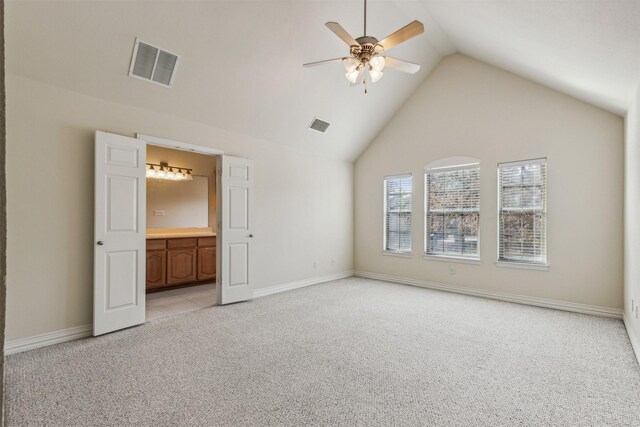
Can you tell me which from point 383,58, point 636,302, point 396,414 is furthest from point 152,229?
point 636,302

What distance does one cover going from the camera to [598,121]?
4.25m

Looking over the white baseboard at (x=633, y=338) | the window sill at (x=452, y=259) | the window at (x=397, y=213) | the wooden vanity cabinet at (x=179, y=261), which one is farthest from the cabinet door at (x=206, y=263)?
the white baseboard at (x=633, y=338)

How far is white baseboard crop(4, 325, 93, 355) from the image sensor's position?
10.2 feet

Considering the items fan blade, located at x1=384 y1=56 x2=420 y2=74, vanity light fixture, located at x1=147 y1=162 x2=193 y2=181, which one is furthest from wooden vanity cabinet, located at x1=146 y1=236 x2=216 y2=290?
fan blade, located at x1=384 y1=56 x2=420 y2=74

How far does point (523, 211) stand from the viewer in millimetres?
4852

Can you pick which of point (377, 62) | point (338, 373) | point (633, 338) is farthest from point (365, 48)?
point (633, 338)

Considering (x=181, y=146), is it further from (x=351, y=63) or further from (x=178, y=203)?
(x=178, y=203)

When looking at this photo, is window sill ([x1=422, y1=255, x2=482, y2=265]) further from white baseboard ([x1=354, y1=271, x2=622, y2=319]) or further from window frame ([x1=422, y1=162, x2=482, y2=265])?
white baseboard ([x1=354, y1=271, x2=622, y2=319])

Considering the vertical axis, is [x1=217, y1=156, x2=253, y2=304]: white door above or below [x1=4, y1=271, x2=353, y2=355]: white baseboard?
above

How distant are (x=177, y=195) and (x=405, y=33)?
5280mm

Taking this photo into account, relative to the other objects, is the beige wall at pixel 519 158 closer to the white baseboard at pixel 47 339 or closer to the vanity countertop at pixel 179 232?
the vanity countertop at pixel 179 232

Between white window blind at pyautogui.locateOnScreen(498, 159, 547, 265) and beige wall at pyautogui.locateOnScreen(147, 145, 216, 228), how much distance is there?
548 centimetres

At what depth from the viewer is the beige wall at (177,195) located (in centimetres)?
627

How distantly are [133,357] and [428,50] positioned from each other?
560 cm
